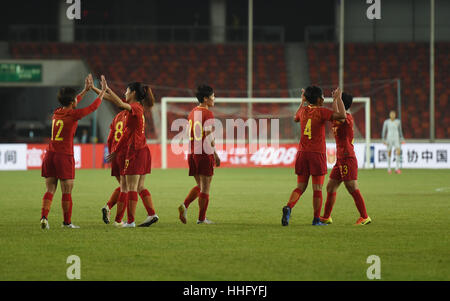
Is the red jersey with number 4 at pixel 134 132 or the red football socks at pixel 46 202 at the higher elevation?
the red jersey with number 4 at pixel 134 132

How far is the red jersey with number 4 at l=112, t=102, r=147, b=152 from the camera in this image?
10.8 m

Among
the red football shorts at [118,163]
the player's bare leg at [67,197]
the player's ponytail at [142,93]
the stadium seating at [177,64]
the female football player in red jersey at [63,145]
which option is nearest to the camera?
the female football player in red jersey at [63,145]

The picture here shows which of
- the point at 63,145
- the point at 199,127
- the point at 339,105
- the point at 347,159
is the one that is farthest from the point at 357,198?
the point at 63,145

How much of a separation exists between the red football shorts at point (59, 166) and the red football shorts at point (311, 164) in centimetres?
306

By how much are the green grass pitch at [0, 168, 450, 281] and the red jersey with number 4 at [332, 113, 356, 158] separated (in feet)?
3.31

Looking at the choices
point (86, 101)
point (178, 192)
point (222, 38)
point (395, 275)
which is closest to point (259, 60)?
point (222, 38)

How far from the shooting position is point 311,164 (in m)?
11.1

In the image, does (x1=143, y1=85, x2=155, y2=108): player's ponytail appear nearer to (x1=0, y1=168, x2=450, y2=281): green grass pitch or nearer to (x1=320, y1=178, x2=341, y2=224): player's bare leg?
(x1=0, y1=168, x2=450, y2=281): green grass pitch

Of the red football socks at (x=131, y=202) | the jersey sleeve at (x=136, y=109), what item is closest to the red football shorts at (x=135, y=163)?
the red football socks at (x=131, y=202)

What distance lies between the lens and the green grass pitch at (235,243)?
7414 mm

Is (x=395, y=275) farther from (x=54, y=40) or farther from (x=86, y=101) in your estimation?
(x=54, y=40)

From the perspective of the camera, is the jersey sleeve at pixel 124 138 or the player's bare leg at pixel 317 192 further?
the player's bare leg at pixel 317 192

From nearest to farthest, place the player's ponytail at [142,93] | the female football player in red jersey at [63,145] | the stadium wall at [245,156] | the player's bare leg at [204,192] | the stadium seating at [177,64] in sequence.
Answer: the female football player in red jersey at [63,145], the player's ponytail at [142,93], the player's bare leg at [204,192], the stadium wall at [245,156], the stadium seating at [177,64]

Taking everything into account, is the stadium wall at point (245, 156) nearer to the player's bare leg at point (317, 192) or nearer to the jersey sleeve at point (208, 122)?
the player's bare leg at point (317, 192)
